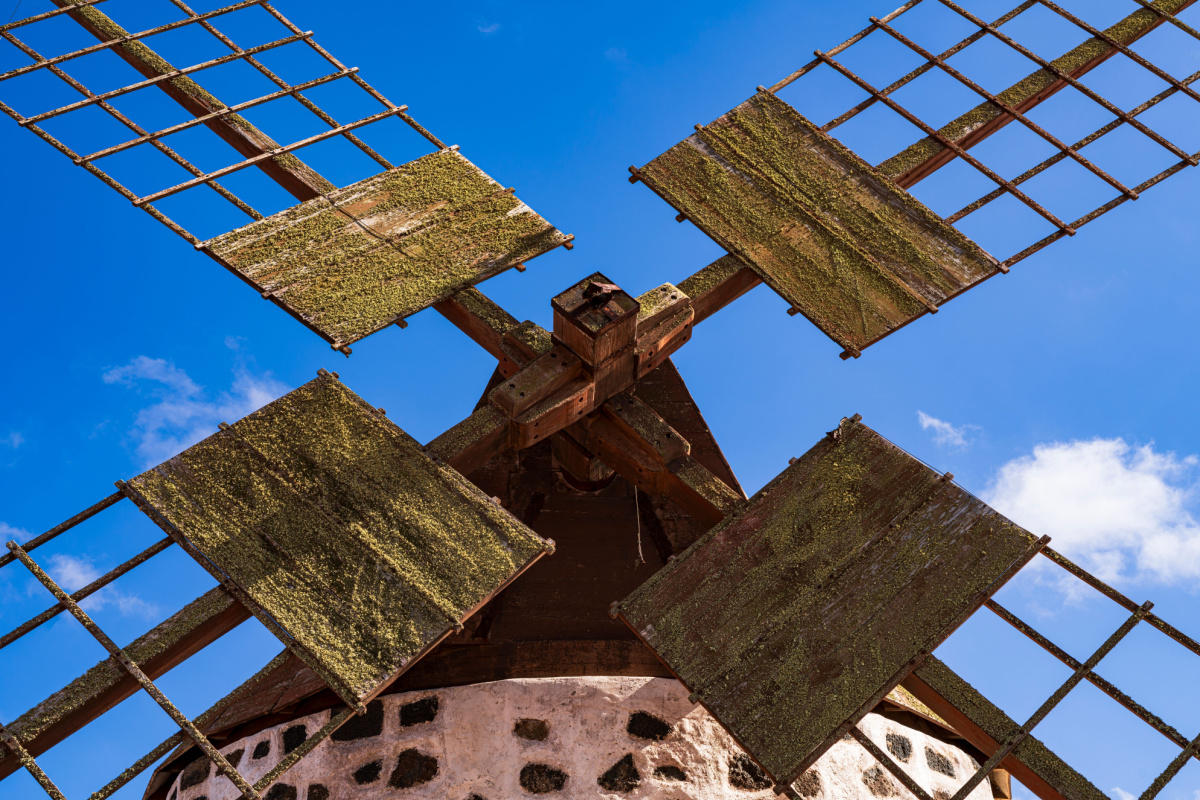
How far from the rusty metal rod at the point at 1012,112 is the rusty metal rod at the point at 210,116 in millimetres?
5493

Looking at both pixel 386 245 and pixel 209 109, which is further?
pixel 209 109

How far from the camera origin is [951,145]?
11680mm

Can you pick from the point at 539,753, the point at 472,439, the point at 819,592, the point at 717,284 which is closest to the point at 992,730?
the point at 819,592

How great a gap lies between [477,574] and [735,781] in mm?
2556

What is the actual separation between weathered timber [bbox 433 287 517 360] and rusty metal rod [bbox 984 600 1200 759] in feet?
14.5

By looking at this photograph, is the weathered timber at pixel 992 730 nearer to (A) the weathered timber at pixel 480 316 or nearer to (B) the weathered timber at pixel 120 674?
(A) the weathered timber at pixel 480 316

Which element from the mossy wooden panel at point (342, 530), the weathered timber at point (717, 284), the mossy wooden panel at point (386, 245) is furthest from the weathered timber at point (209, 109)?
the weathered timber at point (717, 284)

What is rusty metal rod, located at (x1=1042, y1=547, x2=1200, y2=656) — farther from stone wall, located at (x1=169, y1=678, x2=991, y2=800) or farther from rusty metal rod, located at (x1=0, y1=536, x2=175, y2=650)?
rusty metal rod, located at (x1=0, y1=536, x2=175, y2=650)

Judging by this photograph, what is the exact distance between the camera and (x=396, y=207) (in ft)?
36.3

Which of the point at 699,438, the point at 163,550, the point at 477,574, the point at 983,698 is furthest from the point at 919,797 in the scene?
the point at 163,550

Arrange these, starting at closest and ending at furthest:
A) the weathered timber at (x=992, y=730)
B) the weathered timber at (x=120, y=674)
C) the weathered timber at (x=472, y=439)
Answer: the weathered timber at (x=120, y=674) → the weathered timber at (x=992, y=730) → the weathered timber at (x=472, y=439)

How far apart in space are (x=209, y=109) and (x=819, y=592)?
716 cm

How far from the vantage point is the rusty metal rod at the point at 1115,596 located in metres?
8.94

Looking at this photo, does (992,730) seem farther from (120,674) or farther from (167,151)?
(167,151)
